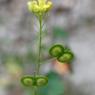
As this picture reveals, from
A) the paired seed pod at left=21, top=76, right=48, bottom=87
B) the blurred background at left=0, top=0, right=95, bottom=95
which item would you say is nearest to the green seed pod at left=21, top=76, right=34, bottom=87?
the paired seed pod at left=21, top=76, right=48, bottom=87

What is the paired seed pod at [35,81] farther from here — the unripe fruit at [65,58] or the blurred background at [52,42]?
the blurred background at [52,42]

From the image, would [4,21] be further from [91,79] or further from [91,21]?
[91,79]

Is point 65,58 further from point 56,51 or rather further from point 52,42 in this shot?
point 52,42

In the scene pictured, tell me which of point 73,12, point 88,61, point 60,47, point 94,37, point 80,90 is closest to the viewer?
point 60,47

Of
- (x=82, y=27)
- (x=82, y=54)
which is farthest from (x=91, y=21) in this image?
(x=82, y=54)

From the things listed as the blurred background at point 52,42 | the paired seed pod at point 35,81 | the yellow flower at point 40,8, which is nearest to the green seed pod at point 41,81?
the paired seed pod at point 35,81

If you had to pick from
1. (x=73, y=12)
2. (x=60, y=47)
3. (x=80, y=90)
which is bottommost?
(x=80, y=90)
